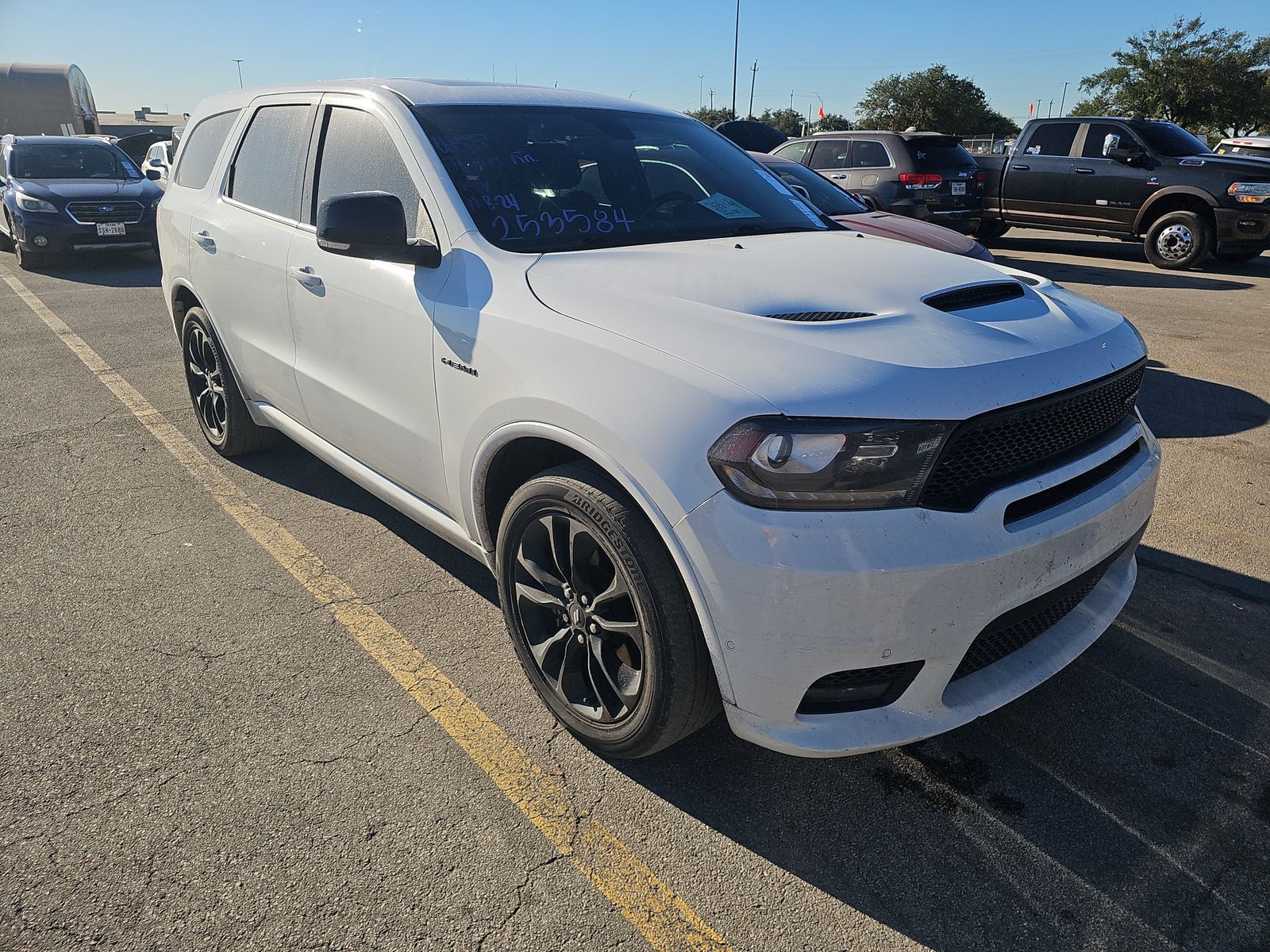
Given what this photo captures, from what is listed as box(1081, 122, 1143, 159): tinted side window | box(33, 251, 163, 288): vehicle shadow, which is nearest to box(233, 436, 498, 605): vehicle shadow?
box(33, 251, 163, 288): vehicle shadow

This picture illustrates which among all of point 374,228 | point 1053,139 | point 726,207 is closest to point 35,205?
point 374,228

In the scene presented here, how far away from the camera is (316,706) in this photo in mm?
2764

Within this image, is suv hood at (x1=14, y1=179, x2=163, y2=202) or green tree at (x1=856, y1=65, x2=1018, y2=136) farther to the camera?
green tree at (x1=856, y1=65, x2=1018, y2=136)

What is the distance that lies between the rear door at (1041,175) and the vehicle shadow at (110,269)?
11.7 m

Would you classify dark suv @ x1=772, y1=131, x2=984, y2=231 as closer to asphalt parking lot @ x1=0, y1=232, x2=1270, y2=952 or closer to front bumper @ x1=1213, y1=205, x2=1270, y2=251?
front bumper @ x1=1213, y1=205, x2=1270, y2=251

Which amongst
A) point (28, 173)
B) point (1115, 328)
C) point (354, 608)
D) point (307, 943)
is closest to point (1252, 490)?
point (1115, 328)

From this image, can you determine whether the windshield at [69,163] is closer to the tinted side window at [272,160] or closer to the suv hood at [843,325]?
the tinted side window at [272,160]

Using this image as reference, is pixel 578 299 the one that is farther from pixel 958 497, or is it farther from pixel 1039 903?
pixel 1039 903

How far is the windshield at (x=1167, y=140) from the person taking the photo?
11.7 meters

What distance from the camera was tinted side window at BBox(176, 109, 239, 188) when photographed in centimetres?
449

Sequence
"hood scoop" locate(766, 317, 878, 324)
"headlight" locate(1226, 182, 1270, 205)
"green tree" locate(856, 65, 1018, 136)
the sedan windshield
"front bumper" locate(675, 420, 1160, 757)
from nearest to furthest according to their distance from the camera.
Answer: "front bumper" locate(675, 420, 1160, 757)
"hood scoop" locate(766, 317, 878, 324)
the sedan windshield
"headlight" locate(1226, 182, 1270, 205)
"green tree" locate(856, 65, 1018, 136)

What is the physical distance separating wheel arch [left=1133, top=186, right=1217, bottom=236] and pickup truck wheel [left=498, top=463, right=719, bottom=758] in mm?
11952

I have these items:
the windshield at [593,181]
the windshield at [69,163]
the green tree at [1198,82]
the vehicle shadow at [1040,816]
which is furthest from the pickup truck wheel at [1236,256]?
the green tree at [1198,82]

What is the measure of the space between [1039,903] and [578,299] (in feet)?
6.12
